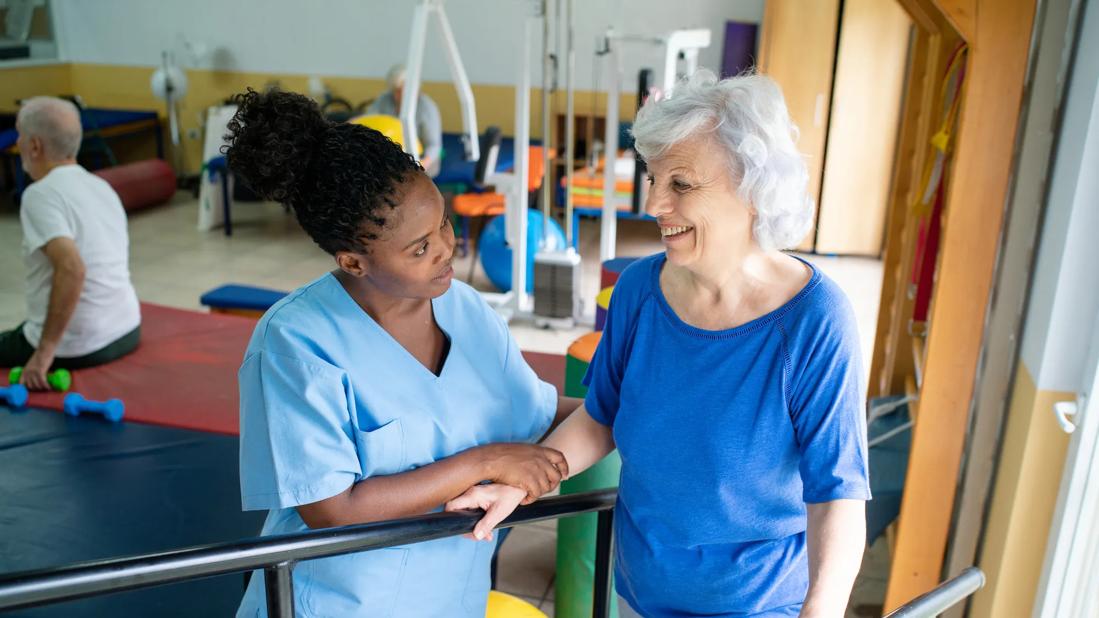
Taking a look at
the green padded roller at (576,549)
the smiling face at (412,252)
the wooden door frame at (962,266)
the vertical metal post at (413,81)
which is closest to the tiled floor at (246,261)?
the vertical metal post at (413,81)

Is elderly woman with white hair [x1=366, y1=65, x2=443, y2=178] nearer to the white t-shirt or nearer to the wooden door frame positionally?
the white t-shirt

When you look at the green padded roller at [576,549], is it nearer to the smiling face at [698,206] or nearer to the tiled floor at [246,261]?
the smiling face at [698,206]

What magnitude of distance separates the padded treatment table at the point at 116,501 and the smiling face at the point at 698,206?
5.31 ft

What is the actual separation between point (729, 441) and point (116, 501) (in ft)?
7.23

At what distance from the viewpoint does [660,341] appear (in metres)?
1.38

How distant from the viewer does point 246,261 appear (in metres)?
7.12

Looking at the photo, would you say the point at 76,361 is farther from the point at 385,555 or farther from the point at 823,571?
the point at 823,571

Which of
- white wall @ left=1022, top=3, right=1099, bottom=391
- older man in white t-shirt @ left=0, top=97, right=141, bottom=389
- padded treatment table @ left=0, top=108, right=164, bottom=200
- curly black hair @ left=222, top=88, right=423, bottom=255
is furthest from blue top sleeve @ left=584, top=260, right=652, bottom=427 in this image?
padded treatment table @ left=0, top=108, right=164, bottom=200

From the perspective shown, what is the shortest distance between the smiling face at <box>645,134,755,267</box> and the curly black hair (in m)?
0.39

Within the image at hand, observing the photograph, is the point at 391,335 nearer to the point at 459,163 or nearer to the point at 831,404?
the point at 831,404

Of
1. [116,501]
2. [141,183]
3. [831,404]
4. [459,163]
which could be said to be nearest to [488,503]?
[831,404]

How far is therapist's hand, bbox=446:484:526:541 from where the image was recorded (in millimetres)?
1388

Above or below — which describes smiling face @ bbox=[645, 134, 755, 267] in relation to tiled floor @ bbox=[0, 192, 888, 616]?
above

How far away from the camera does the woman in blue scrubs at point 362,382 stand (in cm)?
130
